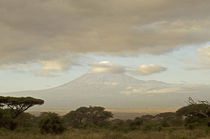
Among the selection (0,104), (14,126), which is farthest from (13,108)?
(14,126)

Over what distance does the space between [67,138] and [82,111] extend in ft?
151

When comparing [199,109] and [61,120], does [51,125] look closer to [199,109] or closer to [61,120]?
[61,120]

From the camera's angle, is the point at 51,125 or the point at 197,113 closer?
the point at 51,125

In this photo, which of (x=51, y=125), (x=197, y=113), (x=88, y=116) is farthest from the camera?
(x=88, y=116)

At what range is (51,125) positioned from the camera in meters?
28.4

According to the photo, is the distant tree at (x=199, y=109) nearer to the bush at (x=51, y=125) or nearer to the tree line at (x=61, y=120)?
the tree line at (x=61, y=120)

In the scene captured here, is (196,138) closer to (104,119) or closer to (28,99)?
(28,99)

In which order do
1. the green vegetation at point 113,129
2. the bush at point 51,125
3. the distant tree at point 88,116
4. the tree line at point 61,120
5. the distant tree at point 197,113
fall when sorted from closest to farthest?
the green vegetation at point 113,129 → the bush at point 51,125 → the tree line at point 61,120 → the distant tree at point 197,113 → the distant tree at point 88,116

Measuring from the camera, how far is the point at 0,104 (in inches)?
1863

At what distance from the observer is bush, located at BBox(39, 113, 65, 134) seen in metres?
28.4

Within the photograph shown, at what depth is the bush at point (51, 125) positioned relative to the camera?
28.4 meters

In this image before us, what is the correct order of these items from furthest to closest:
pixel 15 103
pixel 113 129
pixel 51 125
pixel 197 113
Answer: pixel 15 103
pixel 197 113
pixel 113 129
pixel 51 125

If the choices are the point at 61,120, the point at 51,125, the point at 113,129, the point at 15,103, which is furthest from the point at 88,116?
the point at 51,125

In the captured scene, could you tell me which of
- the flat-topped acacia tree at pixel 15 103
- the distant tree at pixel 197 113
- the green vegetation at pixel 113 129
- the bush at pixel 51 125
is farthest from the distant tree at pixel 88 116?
the bush at pixel 51 125
